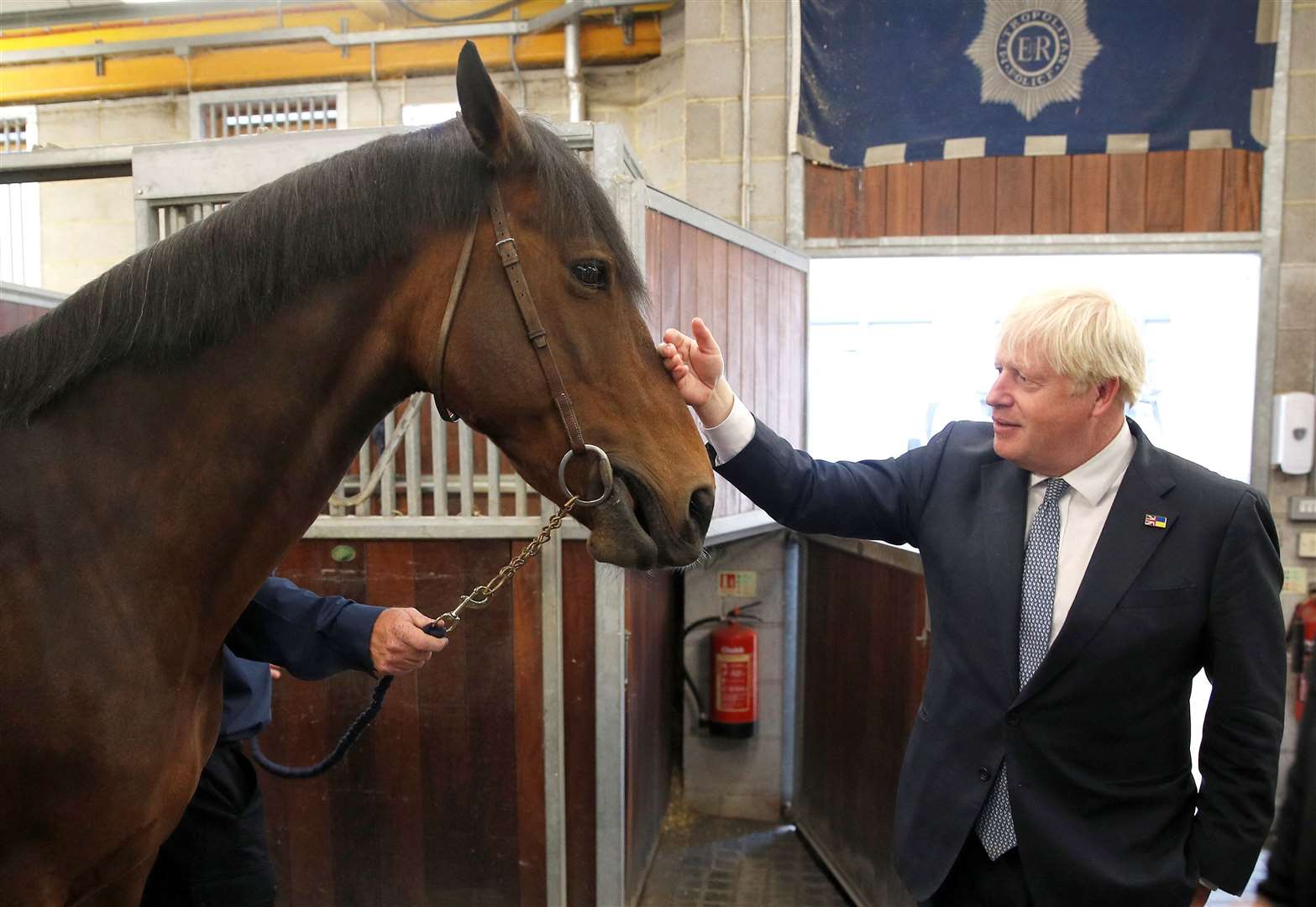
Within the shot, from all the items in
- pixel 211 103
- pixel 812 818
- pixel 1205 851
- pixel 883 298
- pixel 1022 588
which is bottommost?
pixel 812 818

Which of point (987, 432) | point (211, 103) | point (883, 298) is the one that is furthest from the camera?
point (211, 103)

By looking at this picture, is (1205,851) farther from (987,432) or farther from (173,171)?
(173,171)

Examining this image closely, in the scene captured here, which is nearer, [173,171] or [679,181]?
[173,171]

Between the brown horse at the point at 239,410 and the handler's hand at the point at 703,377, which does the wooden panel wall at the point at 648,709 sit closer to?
the handler's hand at the point at 703,377

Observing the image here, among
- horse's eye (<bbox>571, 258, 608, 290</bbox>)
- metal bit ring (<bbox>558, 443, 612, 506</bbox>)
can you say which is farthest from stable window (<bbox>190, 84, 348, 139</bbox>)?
metal bit ring (<bbox>558, 443, 612, 506</bbox>)

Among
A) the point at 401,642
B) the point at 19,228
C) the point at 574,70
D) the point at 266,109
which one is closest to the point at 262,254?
the point at 401,642

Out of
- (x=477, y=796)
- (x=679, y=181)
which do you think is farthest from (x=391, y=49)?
(x=477, y=796)

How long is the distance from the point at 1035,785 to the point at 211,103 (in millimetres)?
5325

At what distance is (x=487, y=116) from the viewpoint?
85 centimetres

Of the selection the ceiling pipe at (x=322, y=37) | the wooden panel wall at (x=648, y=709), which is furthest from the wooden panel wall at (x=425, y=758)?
the ceiling pipe at (x=322, y=37)

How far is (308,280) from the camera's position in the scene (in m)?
0.88

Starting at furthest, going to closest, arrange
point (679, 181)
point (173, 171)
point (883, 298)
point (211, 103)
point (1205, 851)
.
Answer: point (211, 103)
point (679, 181)
point (883, 298)
point (173, 171)
point (1205, 851)

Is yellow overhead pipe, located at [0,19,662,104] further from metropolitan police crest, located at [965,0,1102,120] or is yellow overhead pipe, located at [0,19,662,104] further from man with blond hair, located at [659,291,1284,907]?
man with blond hair, located at [659,291,1284,907]

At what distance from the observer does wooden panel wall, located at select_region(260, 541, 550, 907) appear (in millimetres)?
1963
